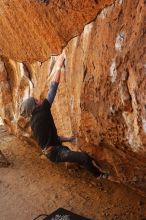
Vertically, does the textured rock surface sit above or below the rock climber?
above

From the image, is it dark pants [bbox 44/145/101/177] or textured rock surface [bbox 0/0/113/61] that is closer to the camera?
textured rock surface [bbox 0/0/113/61]

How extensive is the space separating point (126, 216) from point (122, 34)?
2.64 meters

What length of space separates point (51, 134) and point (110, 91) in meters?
1.74

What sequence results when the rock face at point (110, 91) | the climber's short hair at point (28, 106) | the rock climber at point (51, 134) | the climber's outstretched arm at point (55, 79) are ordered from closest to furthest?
the rock face at point (110, 91) → the climber's outstretched arm at point (55, 79) → the rock climber at point (51, 134) → the climber's short hair at point (28, 106)

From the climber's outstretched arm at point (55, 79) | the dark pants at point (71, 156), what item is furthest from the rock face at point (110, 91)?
the dark pants at point (71, 156)

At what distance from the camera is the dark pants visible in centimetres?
519

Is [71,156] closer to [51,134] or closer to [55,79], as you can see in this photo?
[51,134]

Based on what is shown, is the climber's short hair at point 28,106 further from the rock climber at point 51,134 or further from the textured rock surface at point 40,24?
the textured rock surface at point 40,24

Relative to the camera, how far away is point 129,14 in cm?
356

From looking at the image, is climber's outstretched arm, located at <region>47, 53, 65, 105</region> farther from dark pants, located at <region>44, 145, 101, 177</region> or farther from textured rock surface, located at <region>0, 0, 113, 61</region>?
dark pants, located at <region>44, 145, 101, 177</region>

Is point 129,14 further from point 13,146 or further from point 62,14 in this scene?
point 13,146

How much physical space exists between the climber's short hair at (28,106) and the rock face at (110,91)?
166 millimetres

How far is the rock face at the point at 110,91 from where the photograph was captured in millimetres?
3416

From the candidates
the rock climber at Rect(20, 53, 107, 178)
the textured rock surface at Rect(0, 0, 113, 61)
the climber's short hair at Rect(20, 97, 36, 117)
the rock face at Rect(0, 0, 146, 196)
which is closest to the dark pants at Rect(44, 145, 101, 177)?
the rock climber at Rect(20, 53, 107, 178)
